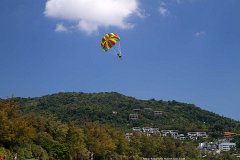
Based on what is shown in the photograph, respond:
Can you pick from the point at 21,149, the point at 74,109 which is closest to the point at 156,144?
the point at 21,149

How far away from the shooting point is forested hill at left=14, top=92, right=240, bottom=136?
118750 millimetres

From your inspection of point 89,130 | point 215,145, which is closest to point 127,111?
point 215,145

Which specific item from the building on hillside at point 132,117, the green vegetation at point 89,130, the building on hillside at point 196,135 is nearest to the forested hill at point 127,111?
the green vegetation at point 89,130

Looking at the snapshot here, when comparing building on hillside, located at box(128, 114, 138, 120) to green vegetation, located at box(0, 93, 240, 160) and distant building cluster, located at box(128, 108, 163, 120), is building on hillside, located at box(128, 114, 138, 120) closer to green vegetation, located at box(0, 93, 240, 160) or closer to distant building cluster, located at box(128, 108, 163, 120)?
distant building cluster, located at box(128, 108, 163, 120)

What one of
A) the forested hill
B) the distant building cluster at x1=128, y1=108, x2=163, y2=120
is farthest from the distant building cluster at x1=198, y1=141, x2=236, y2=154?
the distant building cluster at x1=128, y1=108, x2=163, y2=120

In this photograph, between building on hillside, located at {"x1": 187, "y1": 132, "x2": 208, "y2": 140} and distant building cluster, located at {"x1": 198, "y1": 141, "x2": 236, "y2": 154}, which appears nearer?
distant building cluster, located at {"x1": 198, "y1": 141, "x2": 236, "y2": 154}

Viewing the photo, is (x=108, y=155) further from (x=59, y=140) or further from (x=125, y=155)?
(x=59, y=140)

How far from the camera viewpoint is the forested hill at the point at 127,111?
119 m

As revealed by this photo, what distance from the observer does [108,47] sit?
33625 mm

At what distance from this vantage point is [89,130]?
5462 cm

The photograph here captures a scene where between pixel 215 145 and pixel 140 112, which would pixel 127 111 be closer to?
pixel 140 112

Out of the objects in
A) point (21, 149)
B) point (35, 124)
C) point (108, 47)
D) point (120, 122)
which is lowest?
point (21, 149)

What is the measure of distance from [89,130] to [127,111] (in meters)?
89.8

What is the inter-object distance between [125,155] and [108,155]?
14.3 feet
